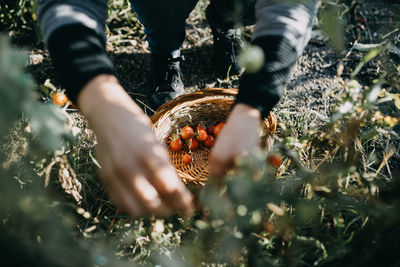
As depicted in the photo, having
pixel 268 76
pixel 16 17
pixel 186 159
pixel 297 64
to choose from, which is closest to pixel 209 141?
pixel 186 159

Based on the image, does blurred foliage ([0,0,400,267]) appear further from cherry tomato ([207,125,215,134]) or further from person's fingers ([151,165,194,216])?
cherry tomato ([207,125,215,134])

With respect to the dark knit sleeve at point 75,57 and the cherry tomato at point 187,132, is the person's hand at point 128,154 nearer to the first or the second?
the dark knit sleeve at point 75,57

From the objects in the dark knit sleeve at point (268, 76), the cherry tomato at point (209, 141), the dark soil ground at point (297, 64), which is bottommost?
the cherry tomato at point (209, 141)

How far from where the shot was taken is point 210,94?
161 cm

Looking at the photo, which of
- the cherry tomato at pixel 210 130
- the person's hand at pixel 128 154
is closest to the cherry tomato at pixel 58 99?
the person's hand at pixel 128 154

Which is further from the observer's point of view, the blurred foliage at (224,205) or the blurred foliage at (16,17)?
the blurred foliage at (16,17)

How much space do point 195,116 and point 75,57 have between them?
3.32 feet

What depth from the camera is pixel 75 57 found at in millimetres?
858

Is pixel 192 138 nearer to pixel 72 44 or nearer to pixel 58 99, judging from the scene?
pixel 58 99

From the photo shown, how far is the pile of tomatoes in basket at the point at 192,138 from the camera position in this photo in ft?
5.56

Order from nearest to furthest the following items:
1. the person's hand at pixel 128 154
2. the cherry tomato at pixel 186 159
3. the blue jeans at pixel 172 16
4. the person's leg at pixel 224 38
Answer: the person's hand at pixel 128 154, the blue jeans at pixel 172 16, the cherry tomato at pixel 186 159, the person's leg at pixel 224 38

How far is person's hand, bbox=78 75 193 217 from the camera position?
0.74 meters

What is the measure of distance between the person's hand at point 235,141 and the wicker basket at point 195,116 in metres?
0.55

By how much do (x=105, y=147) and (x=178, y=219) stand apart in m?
0.71
